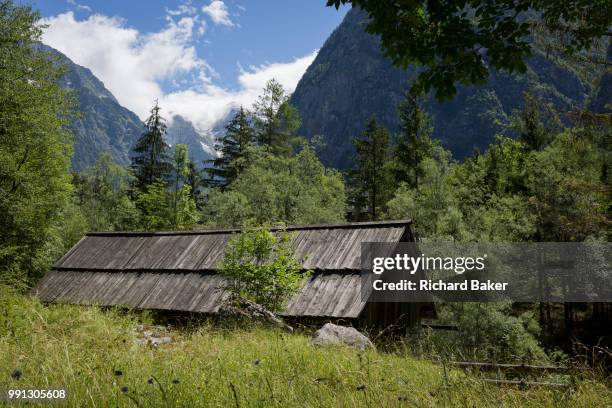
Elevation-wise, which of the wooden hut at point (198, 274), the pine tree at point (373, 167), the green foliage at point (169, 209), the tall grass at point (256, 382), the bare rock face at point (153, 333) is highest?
the pine tree at point (373, 167)

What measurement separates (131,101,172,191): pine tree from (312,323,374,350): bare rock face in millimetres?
40194

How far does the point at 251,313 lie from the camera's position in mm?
10352

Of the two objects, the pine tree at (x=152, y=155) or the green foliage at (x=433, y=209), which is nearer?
the green foliage at (x=433, y=209)

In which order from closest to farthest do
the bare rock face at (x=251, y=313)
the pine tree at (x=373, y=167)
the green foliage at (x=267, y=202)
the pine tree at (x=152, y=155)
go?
the bare rock face at (x=251, y=313) < the green foliage at (x=267, y=202) < the pine tree at (x=373, y=167) < the pine tree at (x=152, y=155)

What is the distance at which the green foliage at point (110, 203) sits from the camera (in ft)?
129

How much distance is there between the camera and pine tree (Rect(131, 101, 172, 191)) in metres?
45.3

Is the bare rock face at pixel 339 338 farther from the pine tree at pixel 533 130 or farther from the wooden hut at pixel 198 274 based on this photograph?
the pine tree at pixel 533 130

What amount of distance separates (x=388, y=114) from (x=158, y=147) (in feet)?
465

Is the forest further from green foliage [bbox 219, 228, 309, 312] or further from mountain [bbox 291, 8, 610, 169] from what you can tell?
mountain [bbox 291, 8, 610, 169]

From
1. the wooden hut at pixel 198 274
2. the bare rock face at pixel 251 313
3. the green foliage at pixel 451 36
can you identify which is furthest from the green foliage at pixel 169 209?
the green foliage at pixel 451 36

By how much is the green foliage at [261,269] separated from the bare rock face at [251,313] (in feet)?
0.96

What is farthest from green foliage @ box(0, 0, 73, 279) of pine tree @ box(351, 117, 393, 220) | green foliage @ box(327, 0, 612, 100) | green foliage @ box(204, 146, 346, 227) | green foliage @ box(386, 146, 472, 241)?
pine tree @ box(351, 117, 393, 220)

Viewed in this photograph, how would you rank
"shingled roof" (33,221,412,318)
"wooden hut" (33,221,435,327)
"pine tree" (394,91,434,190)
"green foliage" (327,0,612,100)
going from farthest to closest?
"pine tree" (394,91,434,190), "shingled roof" (33,221,412,318), "wooden hut" (33,221,435,327), "green foliage" (327,0,612,100)

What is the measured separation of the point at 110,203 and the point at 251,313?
41565 millimetres
